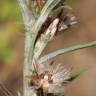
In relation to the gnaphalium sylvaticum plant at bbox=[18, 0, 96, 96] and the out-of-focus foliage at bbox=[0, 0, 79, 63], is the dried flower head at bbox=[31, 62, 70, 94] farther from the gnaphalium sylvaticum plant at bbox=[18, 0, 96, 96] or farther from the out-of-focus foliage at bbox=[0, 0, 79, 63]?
the out-of-focus foliage at bbox=[0, 0, 79, 63]

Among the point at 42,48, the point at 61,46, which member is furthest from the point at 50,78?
the point at 61,46

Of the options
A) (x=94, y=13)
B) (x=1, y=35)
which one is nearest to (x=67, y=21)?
(x=1, y=35)

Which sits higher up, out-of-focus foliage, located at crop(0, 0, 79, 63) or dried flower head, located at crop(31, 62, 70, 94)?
out-of-focus foliage, located at crop(0, 0, 79, 63)

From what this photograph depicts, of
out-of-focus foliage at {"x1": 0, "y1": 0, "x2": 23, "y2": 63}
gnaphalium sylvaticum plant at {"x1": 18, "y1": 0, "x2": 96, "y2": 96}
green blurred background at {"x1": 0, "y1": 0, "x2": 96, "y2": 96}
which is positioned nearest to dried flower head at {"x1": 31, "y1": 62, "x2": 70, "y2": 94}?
gnaphalium sylvaticum plant at {"x1": 18, "y1": 0, "x2": 96, "y2": 96}

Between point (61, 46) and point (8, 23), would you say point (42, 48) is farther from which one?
point (61, 46)

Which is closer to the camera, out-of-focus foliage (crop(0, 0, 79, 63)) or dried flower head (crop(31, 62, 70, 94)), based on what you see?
dried flower head (crop(31, 62, 70, 94))

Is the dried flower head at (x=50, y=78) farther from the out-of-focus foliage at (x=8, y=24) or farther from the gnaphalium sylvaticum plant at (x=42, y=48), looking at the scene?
the out-of-focus foliage at (x=8, y=24)

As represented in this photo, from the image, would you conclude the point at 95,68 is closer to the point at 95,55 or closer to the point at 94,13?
the point at 95,55

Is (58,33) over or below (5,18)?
below
